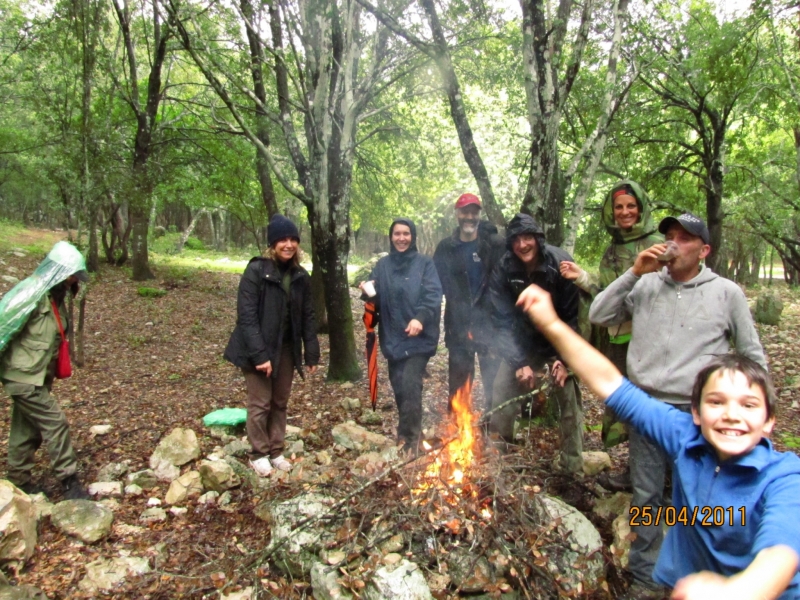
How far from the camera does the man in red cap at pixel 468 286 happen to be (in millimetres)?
4793

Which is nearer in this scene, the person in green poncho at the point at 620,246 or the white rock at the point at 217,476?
the person in green poncho at the point at 620,246

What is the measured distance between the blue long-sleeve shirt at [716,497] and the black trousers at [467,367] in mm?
2845

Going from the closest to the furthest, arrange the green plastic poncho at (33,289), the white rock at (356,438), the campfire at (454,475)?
the campfire at (454,475)
the green plastic poncho at (33,289)
the white rock at (356,438)

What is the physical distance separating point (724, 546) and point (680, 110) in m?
13.0

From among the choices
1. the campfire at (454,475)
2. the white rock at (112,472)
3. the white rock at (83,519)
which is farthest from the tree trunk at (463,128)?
the white rock at (83,519)

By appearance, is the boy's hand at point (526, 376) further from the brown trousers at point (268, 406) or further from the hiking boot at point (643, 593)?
the brown trousers at point (268, 406)

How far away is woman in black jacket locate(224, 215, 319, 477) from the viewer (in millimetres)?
4465

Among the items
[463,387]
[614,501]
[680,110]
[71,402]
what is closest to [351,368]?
[463,387]

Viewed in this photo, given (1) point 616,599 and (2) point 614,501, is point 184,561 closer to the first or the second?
(1) point 616,599

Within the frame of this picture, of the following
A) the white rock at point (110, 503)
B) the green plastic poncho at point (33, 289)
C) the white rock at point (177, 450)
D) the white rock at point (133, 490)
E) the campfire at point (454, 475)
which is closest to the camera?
the campfire at point (454, 475)

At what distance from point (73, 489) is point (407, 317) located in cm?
311

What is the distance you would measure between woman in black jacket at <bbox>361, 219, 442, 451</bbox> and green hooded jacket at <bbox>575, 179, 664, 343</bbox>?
4.54ft

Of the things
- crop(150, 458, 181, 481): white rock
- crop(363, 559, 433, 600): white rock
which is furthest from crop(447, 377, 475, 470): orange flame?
crop(150, 458, 181, 481): white rock

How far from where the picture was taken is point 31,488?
428 cm
